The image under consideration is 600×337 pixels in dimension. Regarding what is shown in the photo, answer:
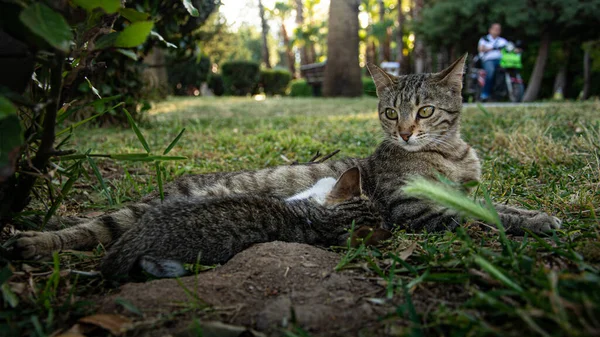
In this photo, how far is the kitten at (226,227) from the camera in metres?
2.09

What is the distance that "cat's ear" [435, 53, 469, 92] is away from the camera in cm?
346

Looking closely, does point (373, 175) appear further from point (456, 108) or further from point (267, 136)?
point (267, 136)

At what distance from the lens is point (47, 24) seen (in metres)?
1.41

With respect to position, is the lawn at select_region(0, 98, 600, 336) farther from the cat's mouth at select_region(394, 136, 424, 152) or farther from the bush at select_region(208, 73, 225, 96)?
the bush at select_region(208, 73, 225, 96)

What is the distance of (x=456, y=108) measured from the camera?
3.59 m

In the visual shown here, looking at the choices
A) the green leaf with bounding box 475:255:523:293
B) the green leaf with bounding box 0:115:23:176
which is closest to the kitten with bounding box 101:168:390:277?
the green leaf with bounding box 0:115:23:176

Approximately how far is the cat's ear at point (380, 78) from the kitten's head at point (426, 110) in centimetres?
13

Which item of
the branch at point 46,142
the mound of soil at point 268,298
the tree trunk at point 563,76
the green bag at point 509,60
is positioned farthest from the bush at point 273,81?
the mound of soil at point 268,298

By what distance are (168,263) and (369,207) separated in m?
1.37

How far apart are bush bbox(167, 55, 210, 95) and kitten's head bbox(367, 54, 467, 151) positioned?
66.4 ft

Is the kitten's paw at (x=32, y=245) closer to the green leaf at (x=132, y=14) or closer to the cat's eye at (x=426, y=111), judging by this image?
the green leaf at (x=132, y=14)

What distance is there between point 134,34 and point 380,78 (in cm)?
259

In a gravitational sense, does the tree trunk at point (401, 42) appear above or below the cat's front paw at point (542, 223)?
above

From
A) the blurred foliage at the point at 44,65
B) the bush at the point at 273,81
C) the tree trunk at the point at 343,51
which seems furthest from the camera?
the bush at the point at 273,81
